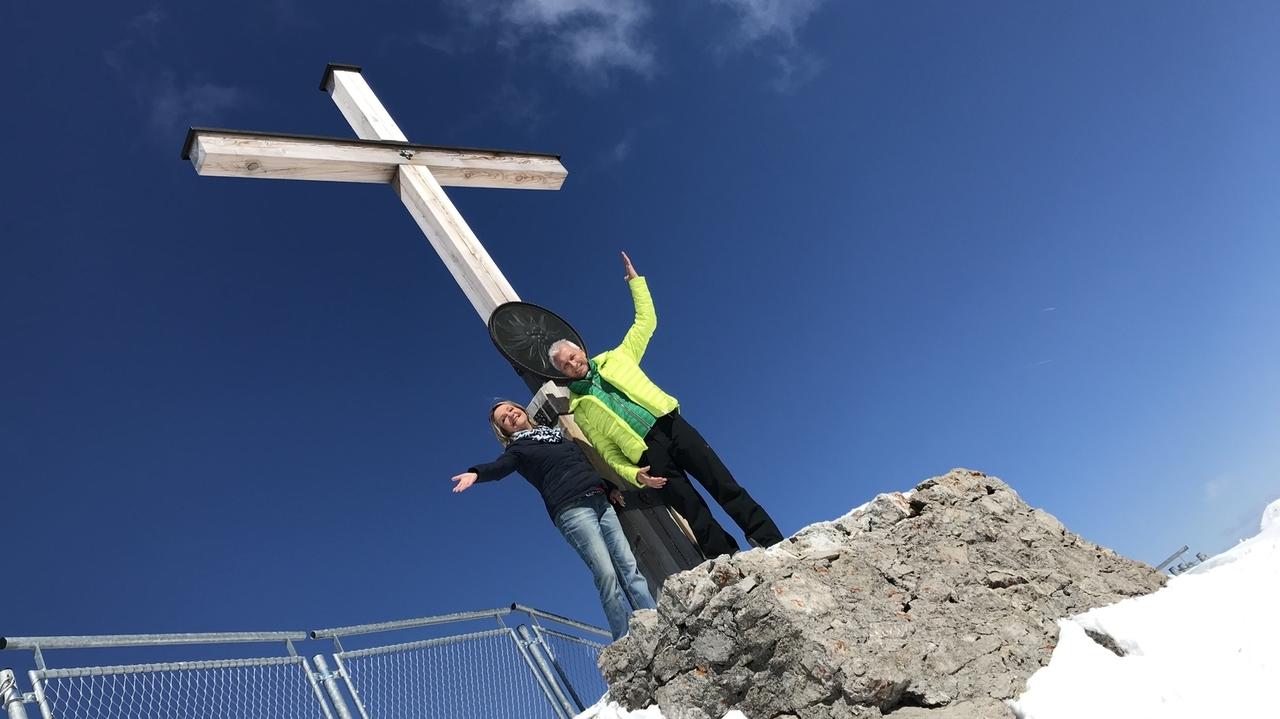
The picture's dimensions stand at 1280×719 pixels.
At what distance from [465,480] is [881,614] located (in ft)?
7.57

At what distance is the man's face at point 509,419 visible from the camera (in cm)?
505

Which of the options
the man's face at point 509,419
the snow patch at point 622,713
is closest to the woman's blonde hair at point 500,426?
the man's face at point 509,419

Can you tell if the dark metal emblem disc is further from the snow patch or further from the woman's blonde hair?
the snow patch

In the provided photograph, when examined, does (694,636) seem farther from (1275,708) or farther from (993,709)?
(1275,708)

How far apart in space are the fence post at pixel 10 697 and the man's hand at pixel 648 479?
8.79 ft

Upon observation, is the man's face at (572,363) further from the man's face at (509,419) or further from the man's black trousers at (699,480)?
the man's black trousers at (699,480)

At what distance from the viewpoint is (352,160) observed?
6.45 metres

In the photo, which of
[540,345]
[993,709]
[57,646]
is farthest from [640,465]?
[57,646]

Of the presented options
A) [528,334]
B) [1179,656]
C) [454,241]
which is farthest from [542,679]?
[1179,656]

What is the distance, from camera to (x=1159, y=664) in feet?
8.25

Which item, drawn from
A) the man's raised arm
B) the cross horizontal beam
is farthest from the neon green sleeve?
the cross horizontal beam

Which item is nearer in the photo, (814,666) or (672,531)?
(814,666)

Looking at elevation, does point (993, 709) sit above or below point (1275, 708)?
above

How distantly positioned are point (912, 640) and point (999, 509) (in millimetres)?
831
